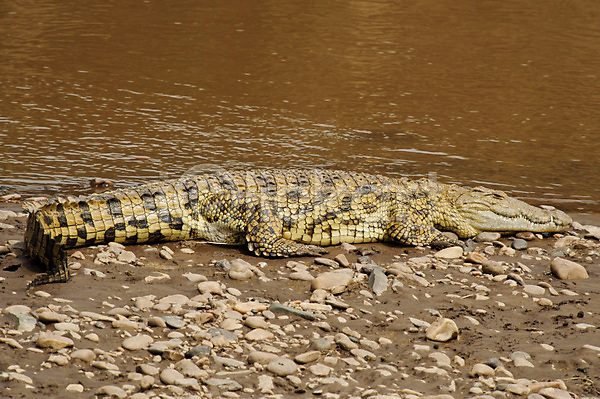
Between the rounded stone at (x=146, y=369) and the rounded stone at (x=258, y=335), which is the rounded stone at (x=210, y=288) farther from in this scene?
the rounded stone at (x=146, y=369)

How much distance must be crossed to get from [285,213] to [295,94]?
630 centimetres

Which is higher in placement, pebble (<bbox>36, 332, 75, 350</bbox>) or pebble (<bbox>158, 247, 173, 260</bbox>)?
pebble (<bbox>36, 332, 75, 350</bbox>)

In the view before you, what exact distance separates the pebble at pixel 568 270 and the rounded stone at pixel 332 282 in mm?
1887

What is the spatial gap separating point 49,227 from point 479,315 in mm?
3455

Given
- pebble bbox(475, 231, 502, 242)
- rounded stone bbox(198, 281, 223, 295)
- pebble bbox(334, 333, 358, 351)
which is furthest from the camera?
pebble bbox(475, 231, 502, 242)

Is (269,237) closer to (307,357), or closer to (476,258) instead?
(476,258)

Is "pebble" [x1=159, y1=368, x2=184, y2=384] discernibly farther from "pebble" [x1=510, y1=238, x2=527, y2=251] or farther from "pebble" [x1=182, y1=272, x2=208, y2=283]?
"pebble" [x1=510, y1=238, x2=527, y2=251]

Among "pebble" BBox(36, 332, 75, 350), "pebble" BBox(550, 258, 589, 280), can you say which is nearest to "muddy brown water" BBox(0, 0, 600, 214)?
"pebble" BBox(550, 258, 589, 280)

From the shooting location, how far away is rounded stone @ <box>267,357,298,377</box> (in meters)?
4.18

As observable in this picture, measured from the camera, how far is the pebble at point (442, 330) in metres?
4.76

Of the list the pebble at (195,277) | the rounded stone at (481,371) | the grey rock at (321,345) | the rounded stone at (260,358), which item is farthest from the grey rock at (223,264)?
the rounded stone at (481,371)

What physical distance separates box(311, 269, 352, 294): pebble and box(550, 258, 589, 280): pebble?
1887mm

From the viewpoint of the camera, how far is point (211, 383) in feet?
13.0

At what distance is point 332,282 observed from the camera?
5.55 metres
